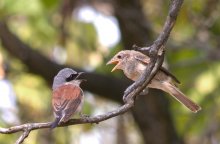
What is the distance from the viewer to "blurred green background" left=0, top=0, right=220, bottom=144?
6.88 m

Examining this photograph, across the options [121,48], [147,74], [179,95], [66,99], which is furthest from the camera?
[121,48]

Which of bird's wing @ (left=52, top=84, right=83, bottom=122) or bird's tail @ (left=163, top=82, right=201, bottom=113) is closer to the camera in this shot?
bird's wing @ (left=52, top=84, right=83, bottom=122)

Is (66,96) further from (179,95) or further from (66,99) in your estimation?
(179,95)

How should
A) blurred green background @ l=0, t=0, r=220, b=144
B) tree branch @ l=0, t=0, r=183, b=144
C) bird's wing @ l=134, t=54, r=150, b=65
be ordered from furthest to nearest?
1. blurred green background @ l=0, t=0, r=220, b=144
2. bird's wing @ l=134, t=54, r=150, b=65
3. tree branch @ l=0, t=0, r=183, b=144

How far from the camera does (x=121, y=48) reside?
24.8 feet

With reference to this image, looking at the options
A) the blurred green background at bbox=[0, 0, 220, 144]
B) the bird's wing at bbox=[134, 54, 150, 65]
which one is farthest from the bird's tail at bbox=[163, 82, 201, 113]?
the blurred green background at bbox=[0, 0, 220, 144]

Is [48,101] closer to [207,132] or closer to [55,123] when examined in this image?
[207,132]

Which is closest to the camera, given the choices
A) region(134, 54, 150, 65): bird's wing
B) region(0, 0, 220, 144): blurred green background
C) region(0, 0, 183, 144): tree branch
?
region(0, 0, 183, 144): tree branch

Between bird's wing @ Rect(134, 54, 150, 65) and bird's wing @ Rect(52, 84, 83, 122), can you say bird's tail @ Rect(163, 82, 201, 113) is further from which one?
bird's wing @ Rect(52, 84, 83, 122)

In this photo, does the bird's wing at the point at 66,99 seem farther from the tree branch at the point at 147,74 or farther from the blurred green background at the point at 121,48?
the blurred green background at the point at 121,48

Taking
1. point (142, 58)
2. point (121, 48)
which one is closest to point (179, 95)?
point (142, 58)

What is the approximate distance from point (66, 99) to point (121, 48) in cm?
432

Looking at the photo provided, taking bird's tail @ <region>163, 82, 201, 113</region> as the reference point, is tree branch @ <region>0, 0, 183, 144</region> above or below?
above

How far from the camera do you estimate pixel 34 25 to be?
7410 millimetres
